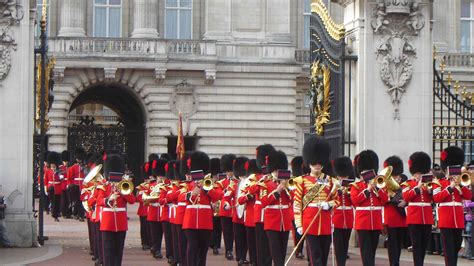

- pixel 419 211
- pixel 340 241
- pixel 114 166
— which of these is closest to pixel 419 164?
pixel 419 211

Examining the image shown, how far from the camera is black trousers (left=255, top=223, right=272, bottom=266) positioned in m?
15.0

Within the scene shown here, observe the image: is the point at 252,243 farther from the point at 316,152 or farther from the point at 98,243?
the point at 316,152

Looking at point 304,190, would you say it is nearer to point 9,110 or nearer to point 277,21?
point 9,110

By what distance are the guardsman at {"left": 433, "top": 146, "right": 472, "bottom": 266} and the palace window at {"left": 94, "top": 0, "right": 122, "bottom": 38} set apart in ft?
88.0

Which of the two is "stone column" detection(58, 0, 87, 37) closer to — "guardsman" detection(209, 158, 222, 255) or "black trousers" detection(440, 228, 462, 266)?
"guardsman" detection(209, 158, 222, 255)

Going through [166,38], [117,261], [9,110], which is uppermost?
[166,38]

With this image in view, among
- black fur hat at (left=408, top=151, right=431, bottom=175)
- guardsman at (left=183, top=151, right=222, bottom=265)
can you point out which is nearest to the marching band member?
guardsman at (left=183, top=151, right=222, bottom=265)

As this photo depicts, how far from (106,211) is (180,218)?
2.97 feet

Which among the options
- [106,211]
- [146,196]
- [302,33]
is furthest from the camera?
[302,33]

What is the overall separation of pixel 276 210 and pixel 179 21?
27.2 meters

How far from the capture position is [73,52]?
125 feet

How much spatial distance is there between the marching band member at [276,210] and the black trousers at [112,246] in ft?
5.56

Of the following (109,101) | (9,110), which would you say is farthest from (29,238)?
(109,101)

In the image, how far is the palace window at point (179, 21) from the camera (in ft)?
134
